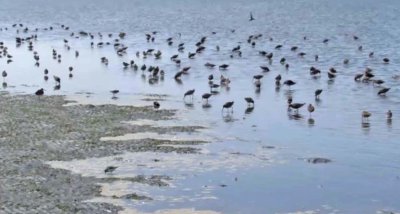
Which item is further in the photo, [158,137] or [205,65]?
[205,65]

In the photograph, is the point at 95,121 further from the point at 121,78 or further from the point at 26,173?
the point at 121,78

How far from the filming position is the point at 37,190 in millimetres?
21109

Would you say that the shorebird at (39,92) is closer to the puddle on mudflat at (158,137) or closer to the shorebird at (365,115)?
the puddle on mudflat at (158,137)

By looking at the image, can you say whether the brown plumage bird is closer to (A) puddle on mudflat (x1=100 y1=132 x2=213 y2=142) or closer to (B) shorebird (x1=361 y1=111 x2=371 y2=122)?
(B) shorebird (x1=361 y1=111 x2=371 y2=122)

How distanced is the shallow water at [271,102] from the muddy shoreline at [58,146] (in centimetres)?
131

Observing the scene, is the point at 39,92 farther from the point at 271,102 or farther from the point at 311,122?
the point at 311,122

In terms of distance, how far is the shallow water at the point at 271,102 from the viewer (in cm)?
2197

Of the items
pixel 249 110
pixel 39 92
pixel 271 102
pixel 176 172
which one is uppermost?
pixel 39 92

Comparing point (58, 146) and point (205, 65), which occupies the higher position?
point (205, 65)

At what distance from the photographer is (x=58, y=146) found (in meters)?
27.1

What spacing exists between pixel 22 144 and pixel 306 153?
988 centimetres

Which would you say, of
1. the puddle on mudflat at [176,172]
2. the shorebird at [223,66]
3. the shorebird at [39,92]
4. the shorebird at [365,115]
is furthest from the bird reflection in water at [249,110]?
the shorebird at [223,66]

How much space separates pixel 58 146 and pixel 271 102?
1395 cm

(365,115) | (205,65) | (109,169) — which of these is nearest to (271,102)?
(365,115)
